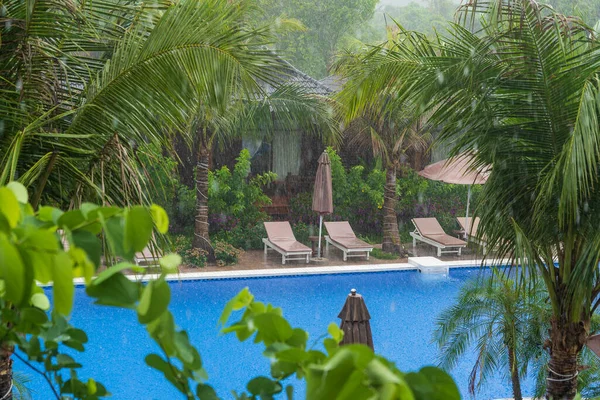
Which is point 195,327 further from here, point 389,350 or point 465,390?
point 465,390

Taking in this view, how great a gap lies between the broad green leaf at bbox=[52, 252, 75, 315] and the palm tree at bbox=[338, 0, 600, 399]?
14.7ft

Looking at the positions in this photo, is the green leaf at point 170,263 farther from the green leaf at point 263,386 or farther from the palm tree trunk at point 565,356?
the palm tree trunk at point 565,356

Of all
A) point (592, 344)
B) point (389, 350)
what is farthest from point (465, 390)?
point (592, 344)

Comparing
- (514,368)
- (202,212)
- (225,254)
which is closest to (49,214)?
(514,368)

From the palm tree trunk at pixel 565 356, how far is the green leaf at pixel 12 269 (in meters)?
5.44

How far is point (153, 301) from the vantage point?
1.74ft

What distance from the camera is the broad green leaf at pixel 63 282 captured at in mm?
499

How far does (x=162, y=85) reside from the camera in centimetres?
421

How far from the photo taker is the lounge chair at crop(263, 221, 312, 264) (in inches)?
516

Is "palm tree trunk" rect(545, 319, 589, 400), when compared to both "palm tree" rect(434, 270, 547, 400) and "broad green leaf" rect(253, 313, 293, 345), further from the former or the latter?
"broad green leaf" rect(253, 313, 293, 345)

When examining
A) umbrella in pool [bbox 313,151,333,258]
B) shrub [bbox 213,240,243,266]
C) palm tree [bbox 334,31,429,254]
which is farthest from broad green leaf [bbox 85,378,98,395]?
umbrella in pool [bbox 313,151,333,258]

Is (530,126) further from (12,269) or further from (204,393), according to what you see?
(12,269)

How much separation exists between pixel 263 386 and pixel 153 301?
0.28 meters

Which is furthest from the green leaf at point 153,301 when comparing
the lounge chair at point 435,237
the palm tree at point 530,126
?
the lounge chair at point 435,237
